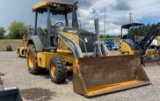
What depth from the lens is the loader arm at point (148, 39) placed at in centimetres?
1240

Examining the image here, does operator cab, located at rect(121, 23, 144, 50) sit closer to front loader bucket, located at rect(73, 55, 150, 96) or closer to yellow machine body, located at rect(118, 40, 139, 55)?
yellow machine body, located at rect(118, 40, 139, 55)

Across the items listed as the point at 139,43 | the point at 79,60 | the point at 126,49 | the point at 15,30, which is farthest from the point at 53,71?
the point at 15,30

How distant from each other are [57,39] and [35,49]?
1243mm

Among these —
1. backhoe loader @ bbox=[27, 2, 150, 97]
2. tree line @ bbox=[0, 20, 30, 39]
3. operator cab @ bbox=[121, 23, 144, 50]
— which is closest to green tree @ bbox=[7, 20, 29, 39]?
tree line @ bbox=[0, 20, 30, 39]

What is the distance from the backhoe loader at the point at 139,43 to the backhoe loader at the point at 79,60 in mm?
4964

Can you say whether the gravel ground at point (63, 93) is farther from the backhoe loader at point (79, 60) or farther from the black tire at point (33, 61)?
the black tire at point (33, 61)

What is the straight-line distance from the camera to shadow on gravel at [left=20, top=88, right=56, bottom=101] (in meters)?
5.84

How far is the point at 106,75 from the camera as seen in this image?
6.73 m

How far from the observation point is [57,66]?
702 centimetres

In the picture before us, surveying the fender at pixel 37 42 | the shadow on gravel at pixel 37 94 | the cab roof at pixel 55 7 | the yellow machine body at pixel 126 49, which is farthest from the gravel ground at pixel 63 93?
the yellow machine body at pixel 126 49

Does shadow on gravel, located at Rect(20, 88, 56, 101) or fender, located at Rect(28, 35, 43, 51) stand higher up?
fender, located at Rect(28, 35, 43, 51)

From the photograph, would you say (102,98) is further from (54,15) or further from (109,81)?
(54,15)

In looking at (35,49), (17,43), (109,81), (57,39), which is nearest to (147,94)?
(109,81)

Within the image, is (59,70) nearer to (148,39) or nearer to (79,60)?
(79,60)
